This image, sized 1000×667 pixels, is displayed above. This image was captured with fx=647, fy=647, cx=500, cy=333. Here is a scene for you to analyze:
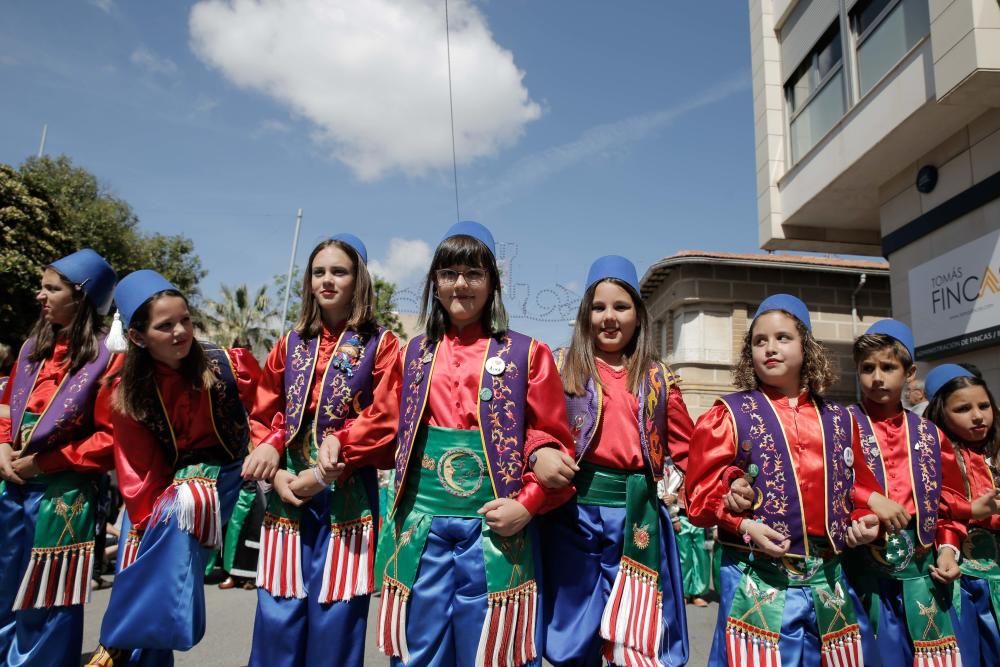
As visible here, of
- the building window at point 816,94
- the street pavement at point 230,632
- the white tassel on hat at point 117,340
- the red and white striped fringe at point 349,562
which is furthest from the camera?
the building window at point 816,94

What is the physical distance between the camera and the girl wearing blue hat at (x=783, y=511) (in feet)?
7.43

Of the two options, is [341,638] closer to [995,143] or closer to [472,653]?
[472,653]

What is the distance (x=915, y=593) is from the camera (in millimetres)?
2717

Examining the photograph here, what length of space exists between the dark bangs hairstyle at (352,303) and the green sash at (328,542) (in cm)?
43

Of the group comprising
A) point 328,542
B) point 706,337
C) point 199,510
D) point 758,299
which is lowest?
point 328,542

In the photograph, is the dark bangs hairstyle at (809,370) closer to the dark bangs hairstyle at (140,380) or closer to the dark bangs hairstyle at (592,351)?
the dark bangs hairstyle at (592,351)

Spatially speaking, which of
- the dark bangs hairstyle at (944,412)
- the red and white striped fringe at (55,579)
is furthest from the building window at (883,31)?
the red and white striped fringe at (55,579)

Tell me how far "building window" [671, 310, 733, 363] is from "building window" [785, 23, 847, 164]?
12.9 ft

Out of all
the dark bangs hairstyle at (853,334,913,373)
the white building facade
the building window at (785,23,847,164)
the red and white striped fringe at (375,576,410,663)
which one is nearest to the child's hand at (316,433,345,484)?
the red and white striped fringe at (375,576,410,663)

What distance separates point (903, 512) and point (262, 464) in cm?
242

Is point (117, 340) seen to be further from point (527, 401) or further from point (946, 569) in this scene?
point (946, 569)

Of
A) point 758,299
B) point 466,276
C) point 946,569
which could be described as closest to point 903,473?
point 946,569

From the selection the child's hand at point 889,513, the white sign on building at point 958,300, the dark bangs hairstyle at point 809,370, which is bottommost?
the child's hand at point 889,513

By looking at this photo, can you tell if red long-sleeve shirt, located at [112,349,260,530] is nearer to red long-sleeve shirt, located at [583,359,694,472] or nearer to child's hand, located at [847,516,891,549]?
red long-sleeve shirt, located at [583,359,694,472]
